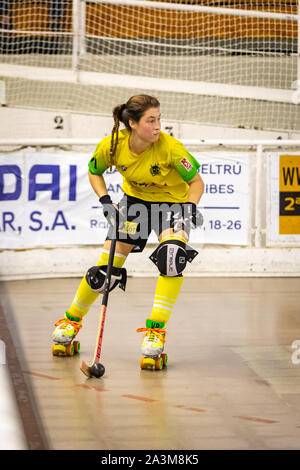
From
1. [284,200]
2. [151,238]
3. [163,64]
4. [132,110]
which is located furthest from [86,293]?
[163,64]

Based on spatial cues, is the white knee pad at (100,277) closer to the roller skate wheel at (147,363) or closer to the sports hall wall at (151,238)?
the roller skate wheel at (147,363)

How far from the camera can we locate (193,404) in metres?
4.56

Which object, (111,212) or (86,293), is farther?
(86,293)

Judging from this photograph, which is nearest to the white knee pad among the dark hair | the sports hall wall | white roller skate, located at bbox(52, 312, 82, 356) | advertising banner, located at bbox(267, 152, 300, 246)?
white roller skate, located at bbox(52, 312, 82, 356)

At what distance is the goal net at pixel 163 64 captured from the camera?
45.3ft

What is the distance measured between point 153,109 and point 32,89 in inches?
356

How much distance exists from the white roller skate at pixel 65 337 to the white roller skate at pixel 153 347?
546 millimetres

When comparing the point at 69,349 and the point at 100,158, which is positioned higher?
the point at 100,158

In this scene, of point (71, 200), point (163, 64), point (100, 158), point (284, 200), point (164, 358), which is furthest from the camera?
point (163, 64)

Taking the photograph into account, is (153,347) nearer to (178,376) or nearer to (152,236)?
(178,376)

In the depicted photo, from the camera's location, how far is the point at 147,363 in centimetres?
533

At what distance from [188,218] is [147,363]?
1.02m

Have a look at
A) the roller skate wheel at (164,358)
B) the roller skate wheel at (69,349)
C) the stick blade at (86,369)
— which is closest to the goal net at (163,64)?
the roller skate wheel at (69,349)
